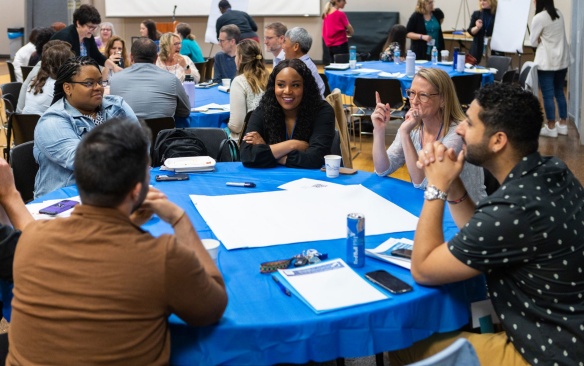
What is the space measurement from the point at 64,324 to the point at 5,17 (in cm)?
1648

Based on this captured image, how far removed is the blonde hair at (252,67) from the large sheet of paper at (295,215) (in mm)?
2138

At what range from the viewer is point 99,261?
1594mm

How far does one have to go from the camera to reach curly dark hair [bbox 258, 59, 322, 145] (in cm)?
380

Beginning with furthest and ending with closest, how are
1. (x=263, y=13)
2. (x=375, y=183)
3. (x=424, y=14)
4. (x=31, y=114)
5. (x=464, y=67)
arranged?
1. (x=263, y=13)
2. (x=424, y=14)
3. (x=464, y=67)
4. (x=31, y=114)
5. (x=375, y=183)

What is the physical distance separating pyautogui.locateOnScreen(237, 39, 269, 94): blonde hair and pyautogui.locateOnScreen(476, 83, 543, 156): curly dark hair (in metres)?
3.04

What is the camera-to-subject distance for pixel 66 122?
3.47 m

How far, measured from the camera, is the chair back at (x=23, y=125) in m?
4.80

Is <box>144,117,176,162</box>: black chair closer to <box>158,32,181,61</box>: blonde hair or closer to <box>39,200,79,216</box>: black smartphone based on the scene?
<box>39,200,79,216</box>: black smartphone

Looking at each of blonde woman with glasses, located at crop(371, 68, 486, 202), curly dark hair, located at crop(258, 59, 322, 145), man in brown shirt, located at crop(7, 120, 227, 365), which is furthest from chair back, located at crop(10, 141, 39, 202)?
man in brown shirt, located at crop(7, 120, 227, 365)

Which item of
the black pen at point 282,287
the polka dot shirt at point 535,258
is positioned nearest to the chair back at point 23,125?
the black pen at point 282,287

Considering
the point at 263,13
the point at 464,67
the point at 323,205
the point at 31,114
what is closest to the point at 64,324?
the point at 323,205

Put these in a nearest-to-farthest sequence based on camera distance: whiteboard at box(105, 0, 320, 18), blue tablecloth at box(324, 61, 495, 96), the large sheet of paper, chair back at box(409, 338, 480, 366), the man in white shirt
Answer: chair back at box(409, 338, 480, 366) < the large sheet of paper < the man in white shirt < blue tablecloth at box(324, 61, 495, 96) < whiteboard at box(105, 0, 320, 18)

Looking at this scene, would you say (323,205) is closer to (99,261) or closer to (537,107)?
(537,107)

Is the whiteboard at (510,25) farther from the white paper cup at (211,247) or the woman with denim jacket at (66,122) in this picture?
the white paper cup at (211,247)
